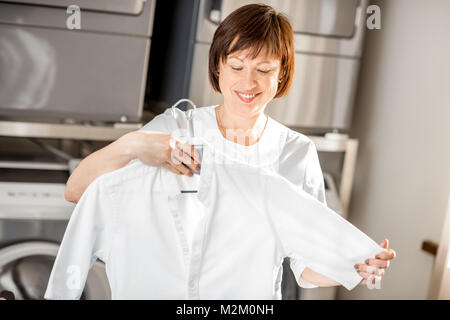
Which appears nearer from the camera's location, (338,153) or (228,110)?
(228,110)

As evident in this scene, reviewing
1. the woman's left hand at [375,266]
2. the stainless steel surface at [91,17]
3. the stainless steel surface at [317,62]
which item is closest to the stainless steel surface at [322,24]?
the stainless steel surface at [317,62]

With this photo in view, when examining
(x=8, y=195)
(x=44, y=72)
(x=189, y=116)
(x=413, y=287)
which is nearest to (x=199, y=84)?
(x=189, y=116)

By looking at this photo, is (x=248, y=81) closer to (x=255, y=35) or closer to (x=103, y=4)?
(x=255, y=35)

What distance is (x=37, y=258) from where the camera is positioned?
3.75 ft

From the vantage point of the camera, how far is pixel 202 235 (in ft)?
3.12

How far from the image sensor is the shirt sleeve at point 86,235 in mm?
922

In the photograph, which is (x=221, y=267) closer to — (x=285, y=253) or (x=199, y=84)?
(x=285, y=253)

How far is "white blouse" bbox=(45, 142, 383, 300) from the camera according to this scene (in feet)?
3.07

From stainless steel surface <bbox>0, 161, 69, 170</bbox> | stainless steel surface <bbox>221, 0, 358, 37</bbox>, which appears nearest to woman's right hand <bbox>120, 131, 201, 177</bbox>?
stainless steel surface <bbox>0, 161, 69, 170</bbox>

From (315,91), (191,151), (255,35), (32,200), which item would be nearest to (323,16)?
(315,91)

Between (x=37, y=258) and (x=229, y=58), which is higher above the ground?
(x=229, y=58)

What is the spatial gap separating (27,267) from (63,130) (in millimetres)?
291

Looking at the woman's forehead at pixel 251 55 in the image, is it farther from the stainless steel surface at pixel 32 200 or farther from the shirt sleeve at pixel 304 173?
the stainless steel surface at pixel 32 200
